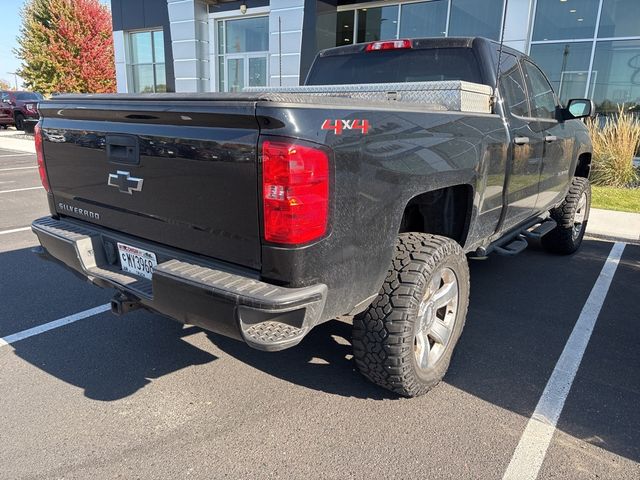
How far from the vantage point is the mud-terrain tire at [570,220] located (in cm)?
557

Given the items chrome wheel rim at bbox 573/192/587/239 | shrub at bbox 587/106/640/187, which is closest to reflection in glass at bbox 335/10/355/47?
shrub at bbox 587/106/640/187

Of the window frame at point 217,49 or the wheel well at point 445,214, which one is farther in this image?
the window frame at point 217,49

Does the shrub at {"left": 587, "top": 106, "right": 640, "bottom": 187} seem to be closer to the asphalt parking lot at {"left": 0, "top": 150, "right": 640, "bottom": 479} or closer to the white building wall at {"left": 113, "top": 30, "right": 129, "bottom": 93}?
the asphalt parking lot at {"left": 0, "top": 150, "right": 640, "bottom": 479}

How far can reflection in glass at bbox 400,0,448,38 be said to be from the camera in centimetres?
1346

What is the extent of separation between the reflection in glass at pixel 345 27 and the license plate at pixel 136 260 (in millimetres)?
13798

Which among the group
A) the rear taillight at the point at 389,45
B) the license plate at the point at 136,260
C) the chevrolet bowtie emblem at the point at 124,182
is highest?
the rear taillight at the point at 389,45

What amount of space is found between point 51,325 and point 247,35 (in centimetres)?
1534

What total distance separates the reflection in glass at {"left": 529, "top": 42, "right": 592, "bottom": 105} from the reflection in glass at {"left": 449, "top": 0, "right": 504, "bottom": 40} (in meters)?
1.17

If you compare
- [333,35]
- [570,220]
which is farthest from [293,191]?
[333,35]

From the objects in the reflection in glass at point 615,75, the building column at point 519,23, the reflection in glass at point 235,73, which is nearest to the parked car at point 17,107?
the reflection in glass at point 235,73

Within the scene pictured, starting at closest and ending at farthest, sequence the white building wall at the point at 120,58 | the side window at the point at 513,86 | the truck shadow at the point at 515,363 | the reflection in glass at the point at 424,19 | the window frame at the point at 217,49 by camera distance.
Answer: the truck shadow at the point at 515,363
the side window at the point at 513,86
the reflection in glass at the point at 424,19
the window frame at the point at 217,49
the white building wall at the point at 120,58

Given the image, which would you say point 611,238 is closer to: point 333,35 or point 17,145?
point 333,35

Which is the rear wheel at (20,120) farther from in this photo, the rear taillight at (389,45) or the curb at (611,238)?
the curb at (611,238)

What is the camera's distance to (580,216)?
5.94 metres
